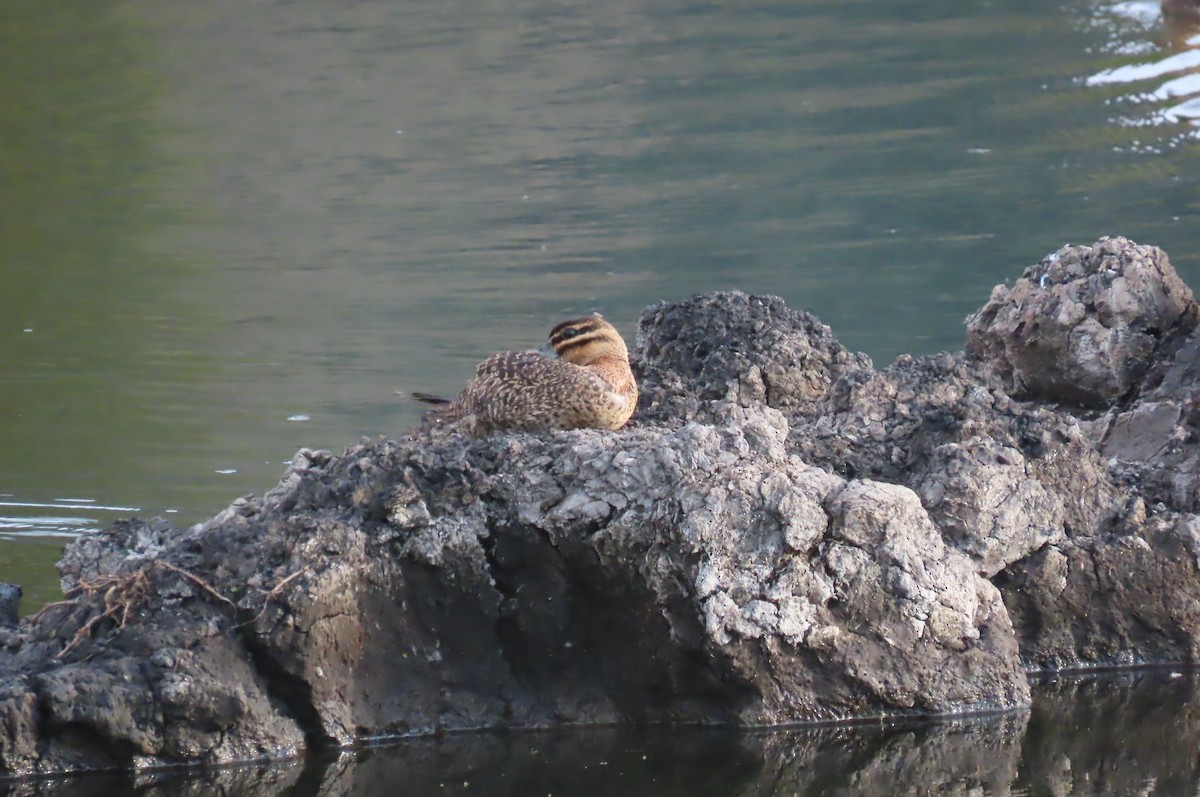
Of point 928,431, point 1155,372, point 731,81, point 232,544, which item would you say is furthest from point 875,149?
point 232,544

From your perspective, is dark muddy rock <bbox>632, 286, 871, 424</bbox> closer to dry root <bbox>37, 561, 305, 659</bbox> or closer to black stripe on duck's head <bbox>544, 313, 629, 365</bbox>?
black stripe on duck's head <bbox>544, 313, 629, 365</bbox>

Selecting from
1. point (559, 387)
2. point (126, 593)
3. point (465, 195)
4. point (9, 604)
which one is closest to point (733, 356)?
point (559, 387)

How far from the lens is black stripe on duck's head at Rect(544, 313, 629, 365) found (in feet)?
22.3

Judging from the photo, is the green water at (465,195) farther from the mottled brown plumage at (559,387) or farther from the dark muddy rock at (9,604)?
the mottled brown plumage at (559,387)

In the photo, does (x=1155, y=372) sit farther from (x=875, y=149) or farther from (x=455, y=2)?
(x=455, y=2)

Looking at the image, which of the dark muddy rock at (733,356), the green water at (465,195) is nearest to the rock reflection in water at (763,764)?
the dark muddy rock at (733,356)

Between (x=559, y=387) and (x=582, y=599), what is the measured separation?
35.0 inches


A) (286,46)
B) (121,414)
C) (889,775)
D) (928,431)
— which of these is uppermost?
(928,431)

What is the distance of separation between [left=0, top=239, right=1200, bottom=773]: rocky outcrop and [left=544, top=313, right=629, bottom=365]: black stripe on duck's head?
22.1 inches

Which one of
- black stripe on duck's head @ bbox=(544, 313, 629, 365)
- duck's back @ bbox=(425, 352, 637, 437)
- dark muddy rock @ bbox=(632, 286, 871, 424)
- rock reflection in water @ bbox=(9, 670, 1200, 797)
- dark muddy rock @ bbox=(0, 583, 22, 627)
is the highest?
black stripe on duck's head @ bbox=(544, 313, 629, 365)

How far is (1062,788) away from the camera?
5.45 meters

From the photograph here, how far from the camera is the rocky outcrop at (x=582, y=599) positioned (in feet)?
18.5

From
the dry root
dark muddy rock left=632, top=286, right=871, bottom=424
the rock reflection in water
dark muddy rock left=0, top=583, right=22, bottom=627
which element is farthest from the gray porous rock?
dark muddy rock left=0, top=583, right=22, bottom=627

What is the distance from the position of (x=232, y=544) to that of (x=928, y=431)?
8.05 ft
